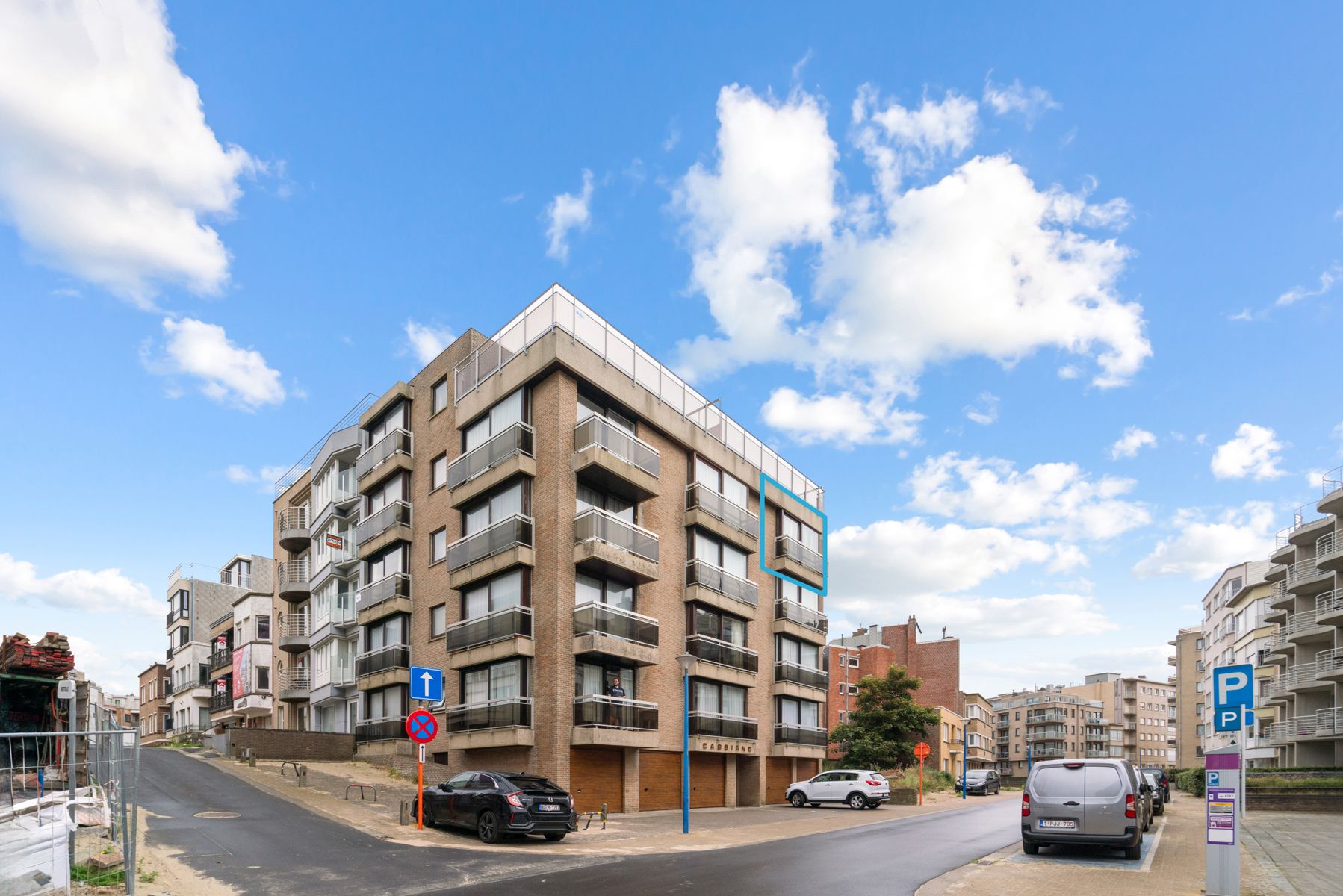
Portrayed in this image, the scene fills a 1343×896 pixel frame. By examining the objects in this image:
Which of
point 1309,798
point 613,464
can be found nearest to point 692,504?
A: point 613,464

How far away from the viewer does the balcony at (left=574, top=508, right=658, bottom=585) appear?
26.8 metres

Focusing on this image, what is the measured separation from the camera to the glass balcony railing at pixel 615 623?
86.9 ft

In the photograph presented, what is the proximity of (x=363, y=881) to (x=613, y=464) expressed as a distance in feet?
52.2

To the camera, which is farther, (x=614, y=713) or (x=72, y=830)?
(x=614, y=713)

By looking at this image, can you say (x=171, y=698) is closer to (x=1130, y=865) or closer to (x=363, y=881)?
(x=363, y=881)

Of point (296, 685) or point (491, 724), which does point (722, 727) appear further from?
point (296, 685)

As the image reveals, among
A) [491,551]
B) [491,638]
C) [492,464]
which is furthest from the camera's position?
[492,464]

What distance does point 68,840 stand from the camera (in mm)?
10242

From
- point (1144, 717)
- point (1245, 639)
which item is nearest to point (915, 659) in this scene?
point (1245, 639)

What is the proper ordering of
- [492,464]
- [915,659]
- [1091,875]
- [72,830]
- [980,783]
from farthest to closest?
[915,659]
[980,783]
[492,464]
[1091,875]
[72,830]

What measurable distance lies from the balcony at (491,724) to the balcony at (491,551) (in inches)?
156

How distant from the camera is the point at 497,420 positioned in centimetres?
2948

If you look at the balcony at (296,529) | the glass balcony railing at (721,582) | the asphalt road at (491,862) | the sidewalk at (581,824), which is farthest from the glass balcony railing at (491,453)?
the balcony at (296,529)

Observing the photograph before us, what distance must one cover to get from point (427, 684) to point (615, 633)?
7795 mm
